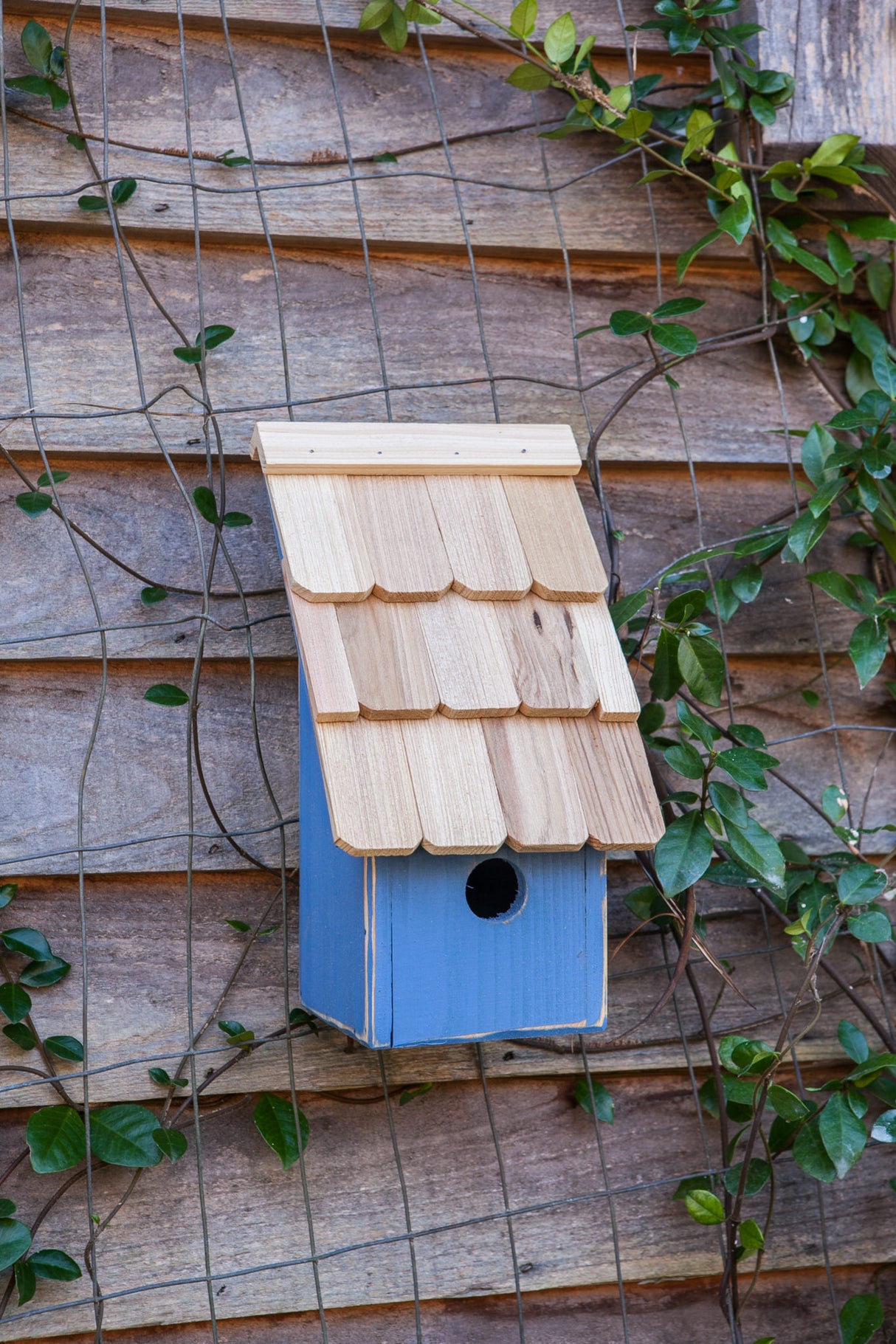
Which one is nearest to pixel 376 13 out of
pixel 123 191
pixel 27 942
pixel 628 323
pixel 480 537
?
pixel 123 191

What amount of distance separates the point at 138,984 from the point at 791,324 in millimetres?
1220

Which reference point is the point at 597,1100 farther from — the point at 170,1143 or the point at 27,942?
the point at 27,942

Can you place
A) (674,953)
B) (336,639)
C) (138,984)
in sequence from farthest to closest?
(674,953) → (138,984) → (336,639)

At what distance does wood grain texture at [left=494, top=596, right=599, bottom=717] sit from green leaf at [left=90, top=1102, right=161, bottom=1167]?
640 millimetres

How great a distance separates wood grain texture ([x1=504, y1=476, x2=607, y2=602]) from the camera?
46.5 inches

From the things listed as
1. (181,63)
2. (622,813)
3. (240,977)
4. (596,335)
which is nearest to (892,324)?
(596,335)

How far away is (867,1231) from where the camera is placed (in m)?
1.52

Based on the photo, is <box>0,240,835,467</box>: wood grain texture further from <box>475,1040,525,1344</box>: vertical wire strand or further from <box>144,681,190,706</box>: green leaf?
<box>475,1040,525,1344</box>: vertical wire strand

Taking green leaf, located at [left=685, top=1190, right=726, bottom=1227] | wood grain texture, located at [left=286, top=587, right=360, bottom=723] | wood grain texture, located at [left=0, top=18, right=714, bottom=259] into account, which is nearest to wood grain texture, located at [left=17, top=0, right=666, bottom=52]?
wood grain texture, located at [left=0, top=18, right=714, bottom=259]

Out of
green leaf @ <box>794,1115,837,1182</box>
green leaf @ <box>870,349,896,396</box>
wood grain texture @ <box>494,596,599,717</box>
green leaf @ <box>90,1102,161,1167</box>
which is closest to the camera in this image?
wood grain texture @ <box>494,596,599,717</box>

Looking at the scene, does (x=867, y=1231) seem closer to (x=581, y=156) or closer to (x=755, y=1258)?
(x=755, y=1258)

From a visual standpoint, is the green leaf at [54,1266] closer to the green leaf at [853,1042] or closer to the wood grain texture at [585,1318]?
the wood grain texture at [585,1318]

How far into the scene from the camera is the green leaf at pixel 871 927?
1.33 metres

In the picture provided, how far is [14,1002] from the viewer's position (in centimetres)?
124
